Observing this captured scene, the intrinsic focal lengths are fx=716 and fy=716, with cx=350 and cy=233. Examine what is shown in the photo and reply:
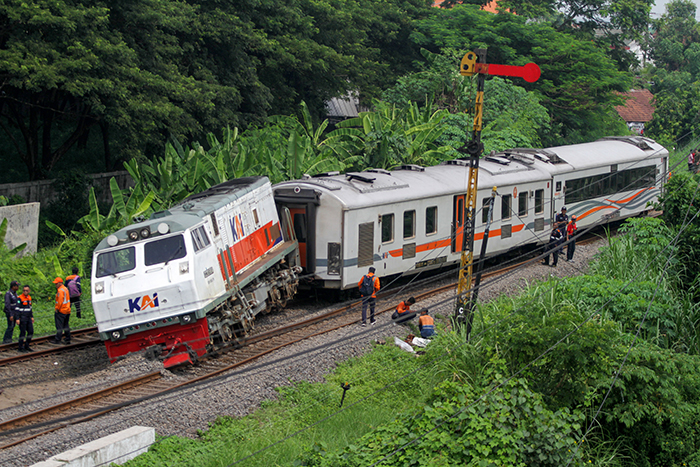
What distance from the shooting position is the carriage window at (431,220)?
19000 millimetres

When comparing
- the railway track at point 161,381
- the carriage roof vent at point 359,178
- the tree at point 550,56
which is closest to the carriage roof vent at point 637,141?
the tree at point 550,56

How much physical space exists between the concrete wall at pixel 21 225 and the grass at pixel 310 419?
1272 cm

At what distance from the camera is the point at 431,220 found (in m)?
19.2

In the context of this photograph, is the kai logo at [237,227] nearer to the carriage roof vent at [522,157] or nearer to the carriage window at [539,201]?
the carriage window at [539,201]

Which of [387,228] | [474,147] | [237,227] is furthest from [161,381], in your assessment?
[387,228]

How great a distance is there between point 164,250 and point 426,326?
570 centimetres

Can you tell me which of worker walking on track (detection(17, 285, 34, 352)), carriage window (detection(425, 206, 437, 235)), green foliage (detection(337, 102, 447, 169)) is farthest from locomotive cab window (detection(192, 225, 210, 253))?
green foliage (detection(337, 102, 447, 169))

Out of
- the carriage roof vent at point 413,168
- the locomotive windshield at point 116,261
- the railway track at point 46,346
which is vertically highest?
the carriage roof vent at point 413,168

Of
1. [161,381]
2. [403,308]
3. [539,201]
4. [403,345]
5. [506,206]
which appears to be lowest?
[403,345]

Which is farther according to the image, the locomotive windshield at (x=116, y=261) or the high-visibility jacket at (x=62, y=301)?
the high-visibility jacket at (x=62, y=301)

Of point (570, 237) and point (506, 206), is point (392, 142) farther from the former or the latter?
point (570, 237)

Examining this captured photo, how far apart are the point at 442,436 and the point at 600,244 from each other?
56.9 ft

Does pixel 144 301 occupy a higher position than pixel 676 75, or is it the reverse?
pixel 676 75

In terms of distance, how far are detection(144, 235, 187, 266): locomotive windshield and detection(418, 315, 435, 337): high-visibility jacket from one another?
210 inches
